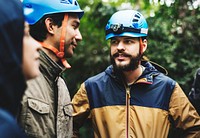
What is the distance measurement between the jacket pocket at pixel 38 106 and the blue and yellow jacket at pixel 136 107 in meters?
0.94

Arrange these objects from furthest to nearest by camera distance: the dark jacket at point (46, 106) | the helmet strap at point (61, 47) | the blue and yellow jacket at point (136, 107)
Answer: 1. the blue and yellow jacket at point (136, 107)
2. the helmet strap at point (61, 47)
3. the dark jacket at point (46, 106)

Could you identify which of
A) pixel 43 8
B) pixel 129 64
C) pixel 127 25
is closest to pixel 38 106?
pixel 43 8

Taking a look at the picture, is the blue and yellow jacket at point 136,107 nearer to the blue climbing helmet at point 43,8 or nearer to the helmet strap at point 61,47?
the helmet strap at point 61,47

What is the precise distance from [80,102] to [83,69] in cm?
484

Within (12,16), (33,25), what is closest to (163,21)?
(33,25)

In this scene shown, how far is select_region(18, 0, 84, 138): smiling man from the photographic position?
3518 millimetres

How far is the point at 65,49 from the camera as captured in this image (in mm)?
3848

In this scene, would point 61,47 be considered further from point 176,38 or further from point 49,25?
point 176,38

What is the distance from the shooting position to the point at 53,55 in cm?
380

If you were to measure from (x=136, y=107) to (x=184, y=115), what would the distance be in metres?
0.53

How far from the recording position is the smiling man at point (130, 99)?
13.9 ft

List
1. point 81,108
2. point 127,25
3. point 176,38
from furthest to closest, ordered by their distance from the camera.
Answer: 1. point 176,38
2. point 127,25
3. point 81,108

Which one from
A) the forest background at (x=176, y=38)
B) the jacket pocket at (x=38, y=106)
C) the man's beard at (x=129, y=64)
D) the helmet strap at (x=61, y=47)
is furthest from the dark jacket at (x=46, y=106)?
the forest background at (x=176, y=38)

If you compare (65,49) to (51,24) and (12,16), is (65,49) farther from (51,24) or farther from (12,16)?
(12,16)
